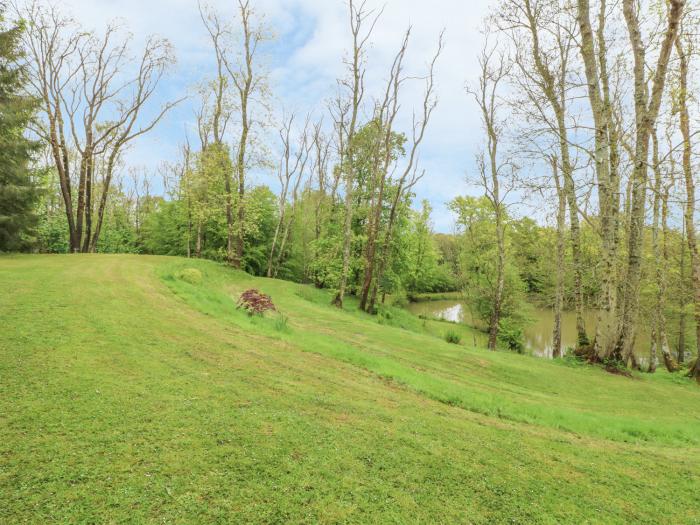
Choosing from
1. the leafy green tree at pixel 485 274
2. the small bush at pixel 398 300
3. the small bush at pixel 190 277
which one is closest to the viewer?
the small bush at pixel 190 277

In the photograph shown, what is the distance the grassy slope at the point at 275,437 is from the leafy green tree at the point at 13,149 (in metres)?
14.0

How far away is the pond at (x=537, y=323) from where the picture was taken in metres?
27.4

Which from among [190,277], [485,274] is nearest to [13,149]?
[190,277]

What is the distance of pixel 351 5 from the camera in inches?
711

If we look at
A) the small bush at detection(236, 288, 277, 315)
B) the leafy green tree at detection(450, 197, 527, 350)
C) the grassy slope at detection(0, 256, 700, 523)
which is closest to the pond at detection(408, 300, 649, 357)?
the leafy green tree at detection(450, 197, 527, 350)

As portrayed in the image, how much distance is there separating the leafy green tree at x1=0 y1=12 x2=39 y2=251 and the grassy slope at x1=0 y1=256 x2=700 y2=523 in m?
14.0

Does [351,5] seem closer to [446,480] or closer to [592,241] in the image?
[592,241]

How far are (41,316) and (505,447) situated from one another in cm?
723

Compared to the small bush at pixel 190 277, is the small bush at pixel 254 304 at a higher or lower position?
lower

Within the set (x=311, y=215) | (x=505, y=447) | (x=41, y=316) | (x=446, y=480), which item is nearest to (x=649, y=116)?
(x=505, y=447)

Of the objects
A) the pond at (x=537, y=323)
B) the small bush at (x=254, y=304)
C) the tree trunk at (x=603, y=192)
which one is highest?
the tree trunk at (x=603, y=192)

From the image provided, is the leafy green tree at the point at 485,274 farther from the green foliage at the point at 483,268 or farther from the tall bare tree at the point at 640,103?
the tall bare tree at the point at 640,103

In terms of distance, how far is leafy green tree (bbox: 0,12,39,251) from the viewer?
1692 cm

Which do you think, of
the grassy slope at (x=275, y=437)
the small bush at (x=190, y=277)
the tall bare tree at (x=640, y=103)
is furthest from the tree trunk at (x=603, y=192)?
the small bush at (x=190, y=277)
